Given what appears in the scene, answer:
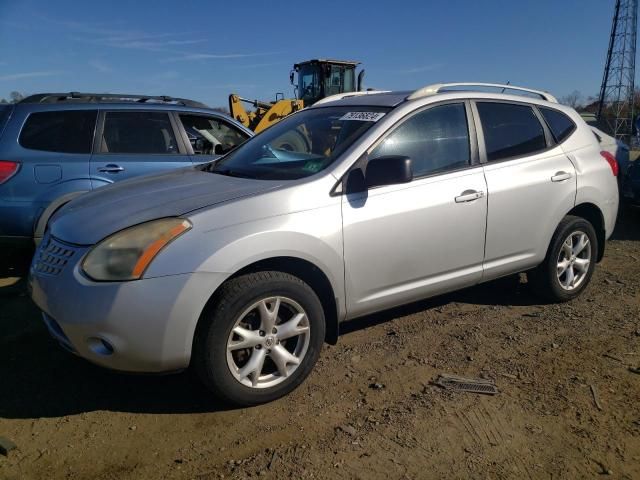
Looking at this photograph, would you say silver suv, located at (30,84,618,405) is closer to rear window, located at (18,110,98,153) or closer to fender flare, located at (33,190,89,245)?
fender flare, located at (33,190,89,245)

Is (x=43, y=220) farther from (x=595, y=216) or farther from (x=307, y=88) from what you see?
(x=307, y=88)

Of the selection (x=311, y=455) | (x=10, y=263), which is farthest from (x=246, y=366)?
(x=10, y=263)

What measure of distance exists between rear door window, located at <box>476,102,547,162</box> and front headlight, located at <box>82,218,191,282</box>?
235cm

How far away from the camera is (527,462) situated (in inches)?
93.0

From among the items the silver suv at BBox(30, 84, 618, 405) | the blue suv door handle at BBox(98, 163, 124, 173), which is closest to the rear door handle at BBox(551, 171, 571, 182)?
the silver suv at BBox(30, 84, 618, 405)

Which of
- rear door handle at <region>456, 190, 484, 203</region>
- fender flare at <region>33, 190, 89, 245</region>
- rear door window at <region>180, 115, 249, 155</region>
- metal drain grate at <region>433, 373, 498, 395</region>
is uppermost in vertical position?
rear door window at <region>180, 115, 249, 155</region>

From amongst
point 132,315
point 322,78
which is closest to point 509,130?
point 132,315

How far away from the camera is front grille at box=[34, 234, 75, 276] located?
263 cm

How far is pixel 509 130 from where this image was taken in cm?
392

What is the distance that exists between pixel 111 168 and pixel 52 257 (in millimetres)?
2465

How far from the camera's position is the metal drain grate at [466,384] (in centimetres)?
298

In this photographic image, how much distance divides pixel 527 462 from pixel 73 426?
227cm

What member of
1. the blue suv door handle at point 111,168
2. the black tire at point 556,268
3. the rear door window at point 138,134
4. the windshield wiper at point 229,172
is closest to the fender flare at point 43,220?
the blue suv door handle at point 111,168

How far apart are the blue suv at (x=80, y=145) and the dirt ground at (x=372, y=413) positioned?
1.20m
